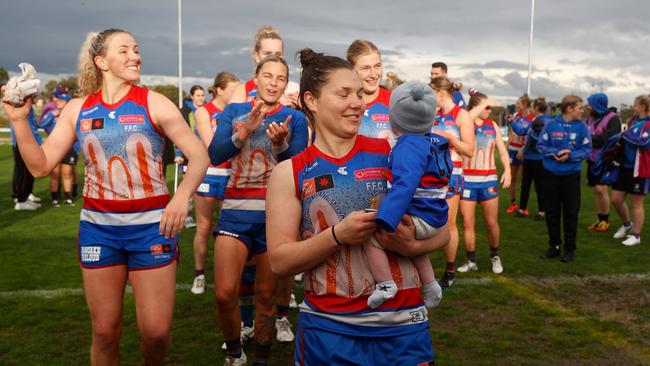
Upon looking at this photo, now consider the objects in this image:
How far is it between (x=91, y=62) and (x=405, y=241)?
7.96 ft

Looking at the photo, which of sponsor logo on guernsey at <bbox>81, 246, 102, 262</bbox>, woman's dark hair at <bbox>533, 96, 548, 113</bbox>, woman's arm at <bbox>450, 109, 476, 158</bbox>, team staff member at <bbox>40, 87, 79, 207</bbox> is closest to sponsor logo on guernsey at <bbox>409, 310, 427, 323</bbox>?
sponsor logo on guernsey at <bbox>81, 246, 102, 262</bbox>

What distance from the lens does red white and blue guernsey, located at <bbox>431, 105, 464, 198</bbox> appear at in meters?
6.68

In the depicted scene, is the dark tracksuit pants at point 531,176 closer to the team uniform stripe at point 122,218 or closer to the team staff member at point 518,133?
the team staff member at point 518,133

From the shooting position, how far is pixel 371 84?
4.85 metres

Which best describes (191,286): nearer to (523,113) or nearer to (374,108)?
(374,108)

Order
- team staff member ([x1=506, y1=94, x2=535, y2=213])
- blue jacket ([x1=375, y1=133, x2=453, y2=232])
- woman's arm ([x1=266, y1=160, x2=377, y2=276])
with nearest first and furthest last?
blue jacket ([x1=375, y1=133, x2=453, y2=232]), woman's arm ([x1=266, y1=160, x2=377, y2=276]), team staff member ([x1=506, y1=94, x2=535, y2=213])

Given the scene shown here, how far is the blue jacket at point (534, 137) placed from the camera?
37.6ft

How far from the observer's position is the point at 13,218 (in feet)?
38.1

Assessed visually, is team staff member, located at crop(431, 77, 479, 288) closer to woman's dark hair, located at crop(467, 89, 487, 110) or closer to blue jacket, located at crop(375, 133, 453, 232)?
woman's dark hair, located at crop(467, 89, 487, 110)

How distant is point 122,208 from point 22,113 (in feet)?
2.50

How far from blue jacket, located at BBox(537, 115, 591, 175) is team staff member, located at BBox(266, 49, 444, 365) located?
6296 millimetres

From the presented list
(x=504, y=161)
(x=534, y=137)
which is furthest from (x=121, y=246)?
(x=534, y=137)

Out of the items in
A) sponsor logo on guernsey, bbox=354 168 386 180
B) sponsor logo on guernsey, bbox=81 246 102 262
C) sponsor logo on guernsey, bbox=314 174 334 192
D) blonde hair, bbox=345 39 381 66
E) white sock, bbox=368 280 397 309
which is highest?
blonde hair, bbox=345 39 381 66

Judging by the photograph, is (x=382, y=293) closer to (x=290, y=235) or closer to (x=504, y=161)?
(x=290, y=235)
